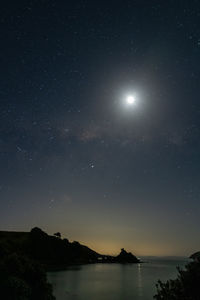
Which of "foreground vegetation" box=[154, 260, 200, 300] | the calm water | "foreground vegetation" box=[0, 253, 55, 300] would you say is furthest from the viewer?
the calm water

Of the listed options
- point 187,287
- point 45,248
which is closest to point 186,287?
point 187,287

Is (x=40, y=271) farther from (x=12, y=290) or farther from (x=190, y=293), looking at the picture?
(x=190, y=293)

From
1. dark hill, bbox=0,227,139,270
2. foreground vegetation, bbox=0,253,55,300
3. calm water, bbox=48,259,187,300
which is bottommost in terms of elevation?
calm water, bbox=48,259,187,300

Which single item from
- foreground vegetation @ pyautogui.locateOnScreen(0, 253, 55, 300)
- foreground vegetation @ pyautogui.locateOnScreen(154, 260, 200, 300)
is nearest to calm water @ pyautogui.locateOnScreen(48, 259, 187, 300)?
foreground vegetation @ pyautogui.locateOnScreen(0, 253, 55, 300)

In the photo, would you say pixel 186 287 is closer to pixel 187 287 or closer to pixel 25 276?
pixel 187 287

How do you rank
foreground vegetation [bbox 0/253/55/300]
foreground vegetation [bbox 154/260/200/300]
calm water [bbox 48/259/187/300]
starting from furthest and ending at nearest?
calm water [bbox 48/259/187/300] < foreground vegetation [bbox 0/253/55/300] < foreground vegetation [bbox 154/260/200/300]

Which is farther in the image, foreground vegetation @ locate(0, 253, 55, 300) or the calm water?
the calm water

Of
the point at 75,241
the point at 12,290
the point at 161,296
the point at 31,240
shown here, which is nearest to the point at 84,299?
the point at 12,290

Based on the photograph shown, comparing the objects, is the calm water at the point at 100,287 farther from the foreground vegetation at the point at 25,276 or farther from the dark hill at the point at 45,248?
the dark hill at the point at 45,248

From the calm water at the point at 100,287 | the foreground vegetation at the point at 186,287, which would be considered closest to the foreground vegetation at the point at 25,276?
the foreground vegetation at the point at 186,287

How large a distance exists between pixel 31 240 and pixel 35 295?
492ft

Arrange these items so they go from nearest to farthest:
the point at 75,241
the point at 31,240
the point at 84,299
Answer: the point at 84,299, the point at 31,240, the point at 75,241

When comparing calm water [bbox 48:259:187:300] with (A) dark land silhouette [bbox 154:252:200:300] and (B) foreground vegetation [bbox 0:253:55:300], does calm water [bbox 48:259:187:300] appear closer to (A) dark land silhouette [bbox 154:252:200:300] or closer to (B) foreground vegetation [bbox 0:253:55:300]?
(B) foreground vegetation [bbox 0:253:55:300]

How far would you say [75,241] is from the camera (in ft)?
642
